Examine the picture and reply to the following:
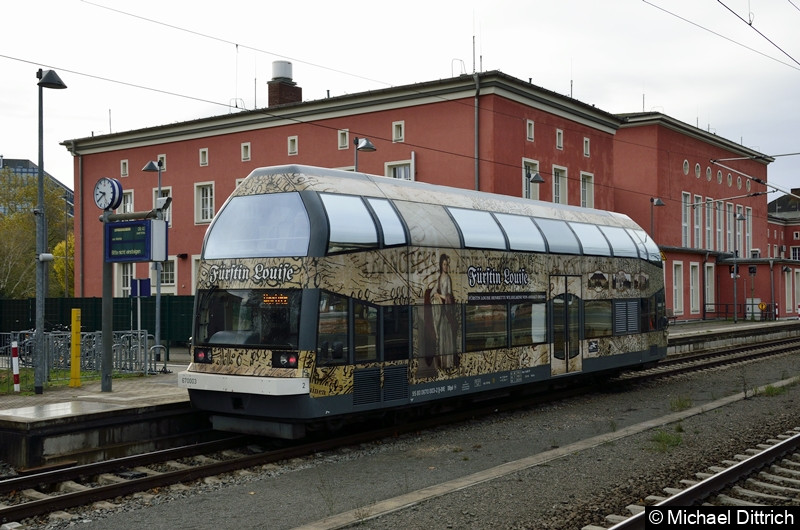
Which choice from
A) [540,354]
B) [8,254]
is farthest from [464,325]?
[8,254]

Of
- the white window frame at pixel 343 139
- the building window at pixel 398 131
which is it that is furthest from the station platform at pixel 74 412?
the white window frame at pixel 343 139

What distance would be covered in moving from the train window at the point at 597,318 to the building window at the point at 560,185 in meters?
21.5

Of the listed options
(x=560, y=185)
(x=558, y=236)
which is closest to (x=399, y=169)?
(x=560, y=185)

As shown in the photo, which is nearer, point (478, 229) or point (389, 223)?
point (389, 223)

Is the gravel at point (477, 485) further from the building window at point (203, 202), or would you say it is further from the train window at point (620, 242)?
the building window at point (203, 202)

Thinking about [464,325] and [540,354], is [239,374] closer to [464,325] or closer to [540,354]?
[464,325]

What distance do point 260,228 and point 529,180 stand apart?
26300 mm

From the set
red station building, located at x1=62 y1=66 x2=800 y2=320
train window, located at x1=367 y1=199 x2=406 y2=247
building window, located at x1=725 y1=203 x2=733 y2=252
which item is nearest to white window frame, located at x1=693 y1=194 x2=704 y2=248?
red station building, located at x1=62 y1=66 x2=800 y2=320

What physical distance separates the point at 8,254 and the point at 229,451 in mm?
62672

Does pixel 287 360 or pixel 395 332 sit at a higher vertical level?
pixel 395 332

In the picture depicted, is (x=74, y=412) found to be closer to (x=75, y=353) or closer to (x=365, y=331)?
(x=365, y=331)

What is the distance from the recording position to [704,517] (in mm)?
7551

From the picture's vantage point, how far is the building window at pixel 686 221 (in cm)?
5530

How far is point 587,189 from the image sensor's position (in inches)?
1645
